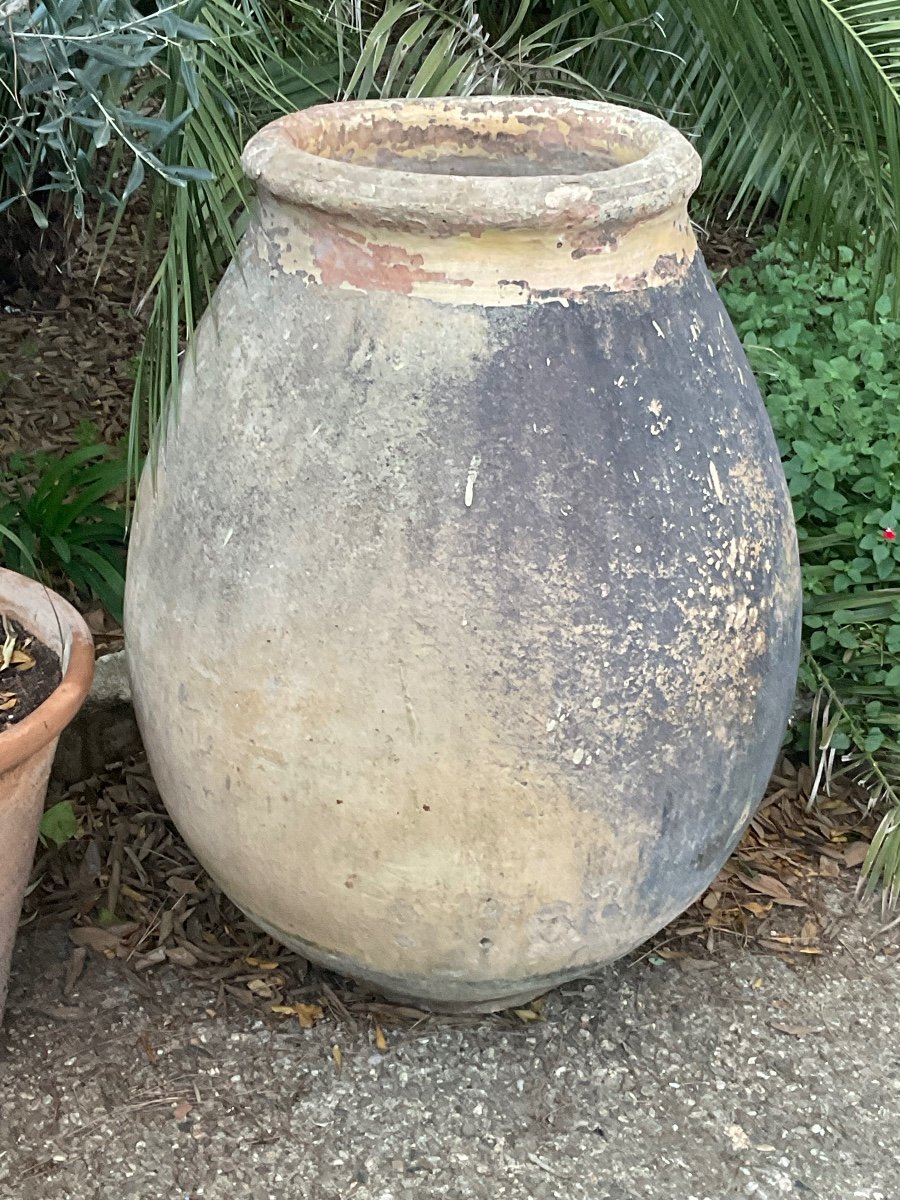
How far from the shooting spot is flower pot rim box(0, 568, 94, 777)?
1.45 metres

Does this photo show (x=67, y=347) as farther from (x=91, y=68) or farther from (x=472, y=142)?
(x=91, y=68)

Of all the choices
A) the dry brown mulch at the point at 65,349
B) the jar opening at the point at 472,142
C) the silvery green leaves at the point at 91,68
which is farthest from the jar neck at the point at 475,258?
the dry brown mulch at the point at 65,349

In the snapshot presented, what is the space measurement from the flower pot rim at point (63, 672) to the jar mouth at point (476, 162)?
2.05 feet

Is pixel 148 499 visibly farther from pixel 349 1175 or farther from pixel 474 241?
pixel 349 1175

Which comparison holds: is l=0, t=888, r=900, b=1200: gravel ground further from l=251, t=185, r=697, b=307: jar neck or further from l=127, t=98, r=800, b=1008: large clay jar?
l=251, t=185, r=697, b=307: jar neck

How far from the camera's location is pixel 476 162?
1661 mm

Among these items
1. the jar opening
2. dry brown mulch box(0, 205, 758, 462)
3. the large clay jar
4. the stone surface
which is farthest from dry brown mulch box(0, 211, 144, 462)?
the large clay jar

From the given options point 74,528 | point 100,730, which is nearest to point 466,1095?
point 100,730

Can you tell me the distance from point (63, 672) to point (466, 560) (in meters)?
0.61

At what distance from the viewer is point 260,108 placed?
6.77ft

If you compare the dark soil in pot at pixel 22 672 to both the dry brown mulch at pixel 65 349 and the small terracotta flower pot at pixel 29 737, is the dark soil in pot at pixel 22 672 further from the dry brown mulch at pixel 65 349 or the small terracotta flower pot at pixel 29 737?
the dry brown mulch at pixel 65 349

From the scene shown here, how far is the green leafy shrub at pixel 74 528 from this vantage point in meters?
2.47

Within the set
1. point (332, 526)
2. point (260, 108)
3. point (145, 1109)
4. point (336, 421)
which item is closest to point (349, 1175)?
point (145, 1109)

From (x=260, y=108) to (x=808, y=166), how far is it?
91cm
